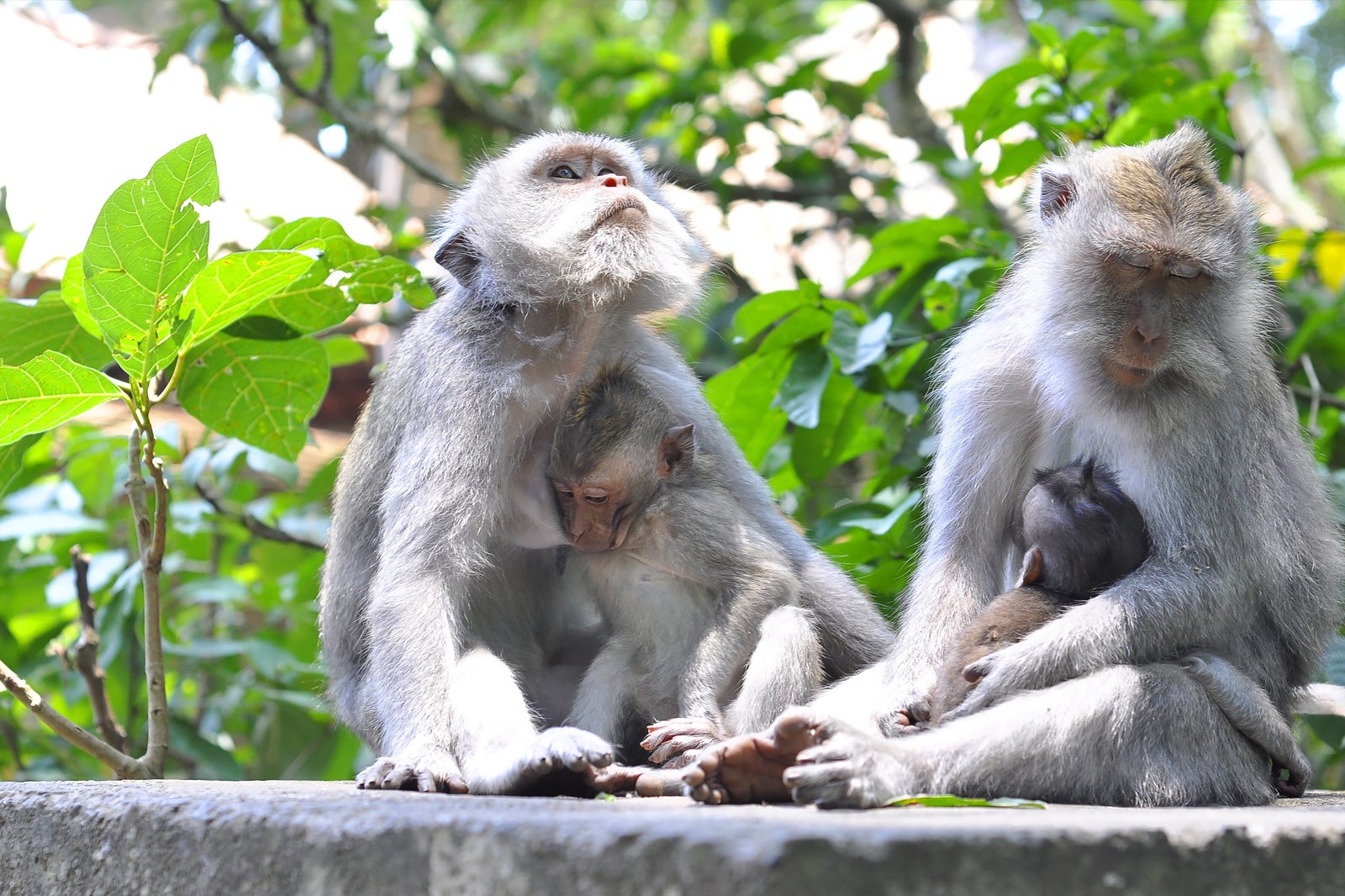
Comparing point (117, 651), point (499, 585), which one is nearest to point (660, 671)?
point (499, 585)

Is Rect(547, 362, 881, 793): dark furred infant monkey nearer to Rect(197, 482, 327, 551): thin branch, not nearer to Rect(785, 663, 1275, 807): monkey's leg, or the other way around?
Rect(785, 663, 1275, 807): monkey's leg

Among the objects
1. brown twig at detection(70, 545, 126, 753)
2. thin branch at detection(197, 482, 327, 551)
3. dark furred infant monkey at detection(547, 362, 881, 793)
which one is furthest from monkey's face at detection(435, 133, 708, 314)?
thin branch at detection(197, 482, 327, 551)

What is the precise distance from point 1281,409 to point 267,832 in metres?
2.55

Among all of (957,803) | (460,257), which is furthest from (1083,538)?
(460,257)

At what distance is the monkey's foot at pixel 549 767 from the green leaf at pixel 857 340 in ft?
5.57

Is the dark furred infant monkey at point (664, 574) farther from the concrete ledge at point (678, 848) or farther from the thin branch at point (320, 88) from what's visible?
the thin branch at point (320, 88)

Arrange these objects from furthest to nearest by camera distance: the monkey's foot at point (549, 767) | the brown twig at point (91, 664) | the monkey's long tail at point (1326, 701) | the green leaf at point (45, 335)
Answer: the brown twig at point (91, 664)
the green leaf at point (45, 335)
the monkey's long tail at point (1326, 701)
the monkey's foot at point (549, 767)

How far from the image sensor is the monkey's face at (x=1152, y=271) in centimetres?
282

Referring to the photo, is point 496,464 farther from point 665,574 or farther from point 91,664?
point 91,664

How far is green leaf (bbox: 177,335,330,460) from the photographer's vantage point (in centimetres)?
357

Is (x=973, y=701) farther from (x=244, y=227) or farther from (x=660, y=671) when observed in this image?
(x=244, y=227)

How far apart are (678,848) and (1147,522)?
63.9 inches

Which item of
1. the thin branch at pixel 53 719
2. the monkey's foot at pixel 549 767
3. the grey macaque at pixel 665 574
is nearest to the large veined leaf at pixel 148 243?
the thin branch at pixel 53 719

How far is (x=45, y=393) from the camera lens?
9.96ft
